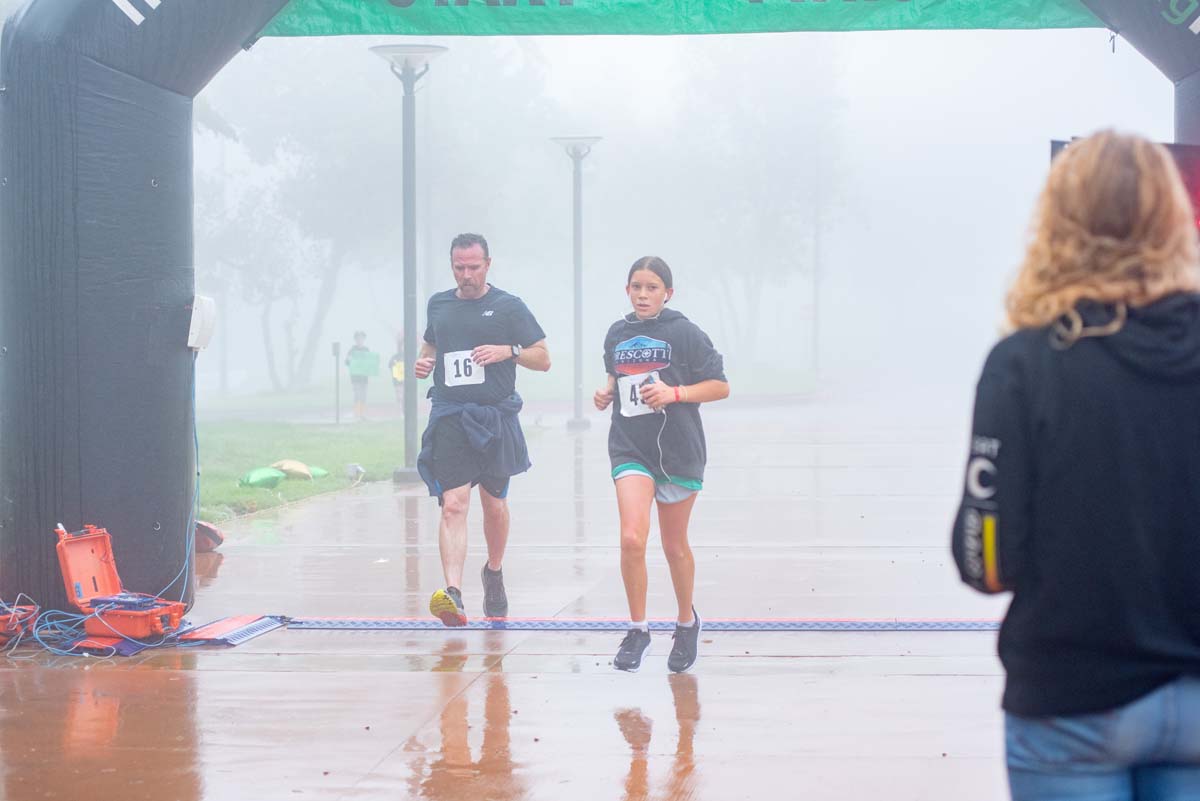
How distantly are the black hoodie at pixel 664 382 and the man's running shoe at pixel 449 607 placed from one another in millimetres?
1185

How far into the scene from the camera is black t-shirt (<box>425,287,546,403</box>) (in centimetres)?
786

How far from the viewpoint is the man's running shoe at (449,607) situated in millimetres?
7320

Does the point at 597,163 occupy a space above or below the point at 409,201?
above

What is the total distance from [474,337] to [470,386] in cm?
26

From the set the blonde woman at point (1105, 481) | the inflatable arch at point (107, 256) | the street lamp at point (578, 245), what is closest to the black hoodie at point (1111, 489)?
the blonde woman at point (1105, 481)

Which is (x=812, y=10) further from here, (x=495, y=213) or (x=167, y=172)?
(x=495, y=213)

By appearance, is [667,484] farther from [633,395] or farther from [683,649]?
[683,649]

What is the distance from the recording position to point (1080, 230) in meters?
2.42

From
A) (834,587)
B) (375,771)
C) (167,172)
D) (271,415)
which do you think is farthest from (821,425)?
(375,771)

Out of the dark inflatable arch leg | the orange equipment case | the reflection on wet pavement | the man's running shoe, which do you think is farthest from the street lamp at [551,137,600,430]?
the reflection on wet pavement

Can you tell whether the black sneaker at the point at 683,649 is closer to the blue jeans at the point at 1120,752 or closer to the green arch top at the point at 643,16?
the green arch top at the point at 643,16

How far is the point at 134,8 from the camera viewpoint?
7289 millimetres

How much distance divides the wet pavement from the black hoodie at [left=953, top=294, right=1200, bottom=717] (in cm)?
254

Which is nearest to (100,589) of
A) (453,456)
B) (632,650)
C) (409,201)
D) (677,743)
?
(453,456)
